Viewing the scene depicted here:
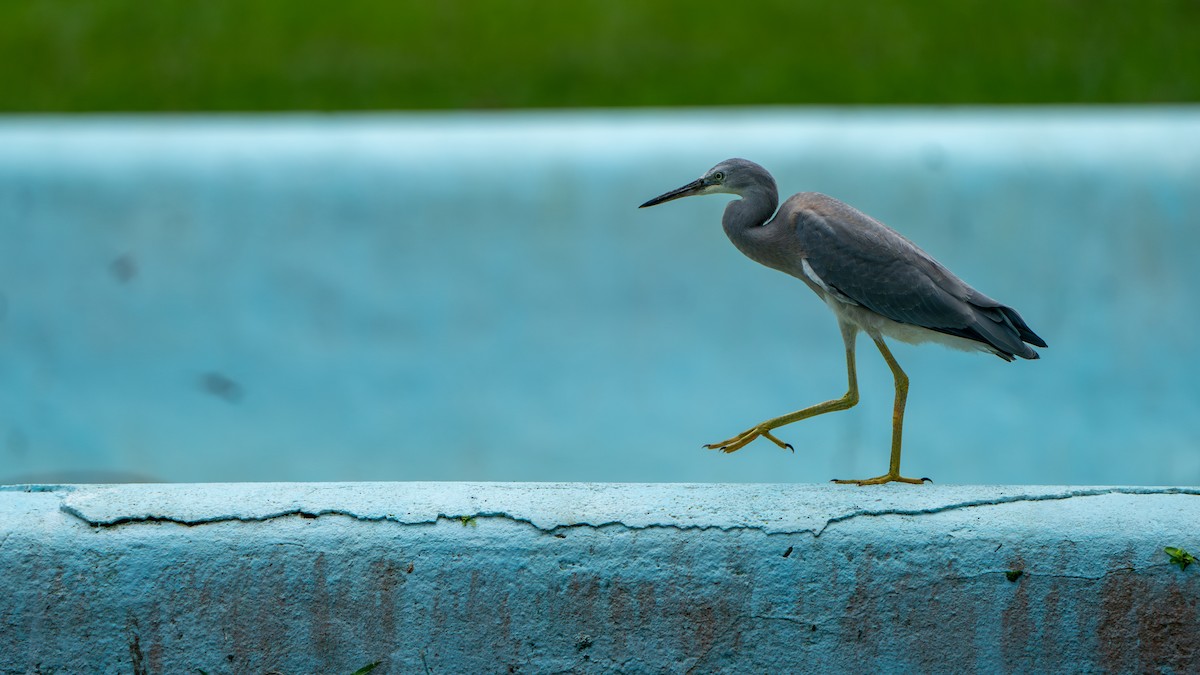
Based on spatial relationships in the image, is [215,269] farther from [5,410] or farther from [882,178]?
[882,178]

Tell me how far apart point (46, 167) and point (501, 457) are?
197 cm

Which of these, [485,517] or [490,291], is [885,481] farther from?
[490,291]

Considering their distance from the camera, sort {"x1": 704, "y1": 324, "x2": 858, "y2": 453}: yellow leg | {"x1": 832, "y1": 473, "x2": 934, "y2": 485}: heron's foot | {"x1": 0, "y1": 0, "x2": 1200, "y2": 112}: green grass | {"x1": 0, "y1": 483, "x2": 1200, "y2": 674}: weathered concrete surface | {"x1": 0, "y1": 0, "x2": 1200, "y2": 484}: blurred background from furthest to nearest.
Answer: {"x1": 0, "y1": 0, "x2": 1200, "y2": 112}: green grass → {"x1": 0, "y1": 0, "x2": 1200, "y2": 484}: blurred background → {"x1": 704, "y1": 324, "x2": 858, "y2": 453}: yellow leg → {"x1": 832, "y1": 473, "x2": 934, "y2": 485}: heron's foot → {"x1": 0, "y1": 483, "x2": 1200, "y2": 674}: weathered concrete surface

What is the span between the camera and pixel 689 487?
82.2 inches

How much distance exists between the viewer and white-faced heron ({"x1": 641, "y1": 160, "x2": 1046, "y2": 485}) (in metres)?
2.33

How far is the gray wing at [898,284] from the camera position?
2320 millimetres

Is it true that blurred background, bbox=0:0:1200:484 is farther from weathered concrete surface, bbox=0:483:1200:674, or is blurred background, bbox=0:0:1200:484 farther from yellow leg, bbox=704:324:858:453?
weathered concrete surface, bbox=0:483:1200:674

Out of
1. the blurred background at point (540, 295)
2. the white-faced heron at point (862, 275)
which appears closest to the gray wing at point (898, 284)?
the white-faced heron at point (862, 275)

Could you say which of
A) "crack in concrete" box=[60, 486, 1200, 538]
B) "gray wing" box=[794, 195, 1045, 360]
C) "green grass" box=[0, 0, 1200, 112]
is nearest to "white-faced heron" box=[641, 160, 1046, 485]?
"gray wing" box=[794, 195, 1045, 360]

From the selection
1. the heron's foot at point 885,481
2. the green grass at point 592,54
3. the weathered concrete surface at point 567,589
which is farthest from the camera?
the green grass at point 592,54

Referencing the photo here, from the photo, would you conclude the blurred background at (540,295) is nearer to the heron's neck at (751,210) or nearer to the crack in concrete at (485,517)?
the heron's neck at (751,210)

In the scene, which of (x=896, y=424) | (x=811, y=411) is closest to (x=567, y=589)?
(x=811, y=411)

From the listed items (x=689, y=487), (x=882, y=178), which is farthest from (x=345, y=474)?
(x=689, y=487)

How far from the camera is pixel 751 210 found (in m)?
2.42
